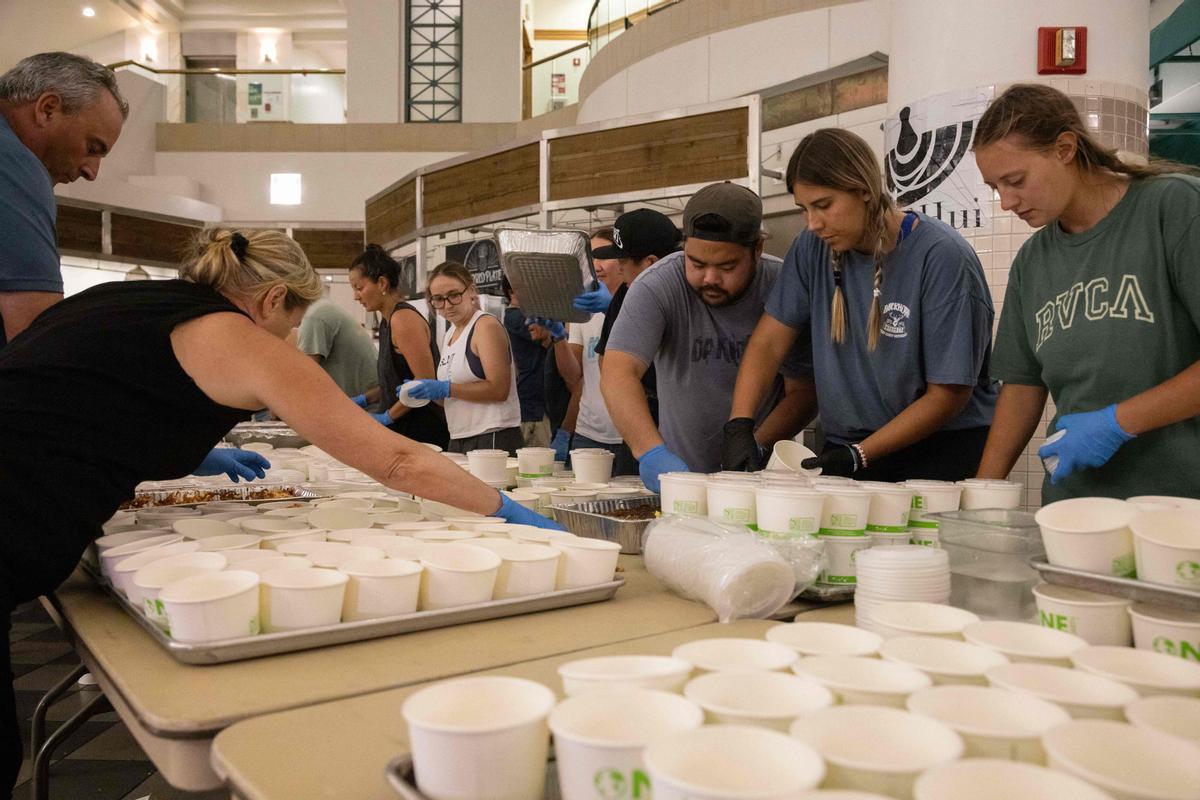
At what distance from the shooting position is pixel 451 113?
12242 mm

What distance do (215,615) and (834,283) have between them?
1645mm

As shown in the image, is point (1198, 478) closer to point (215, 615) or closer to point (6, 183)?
point (215, 615)

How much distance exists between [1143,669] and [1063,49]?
336 cm

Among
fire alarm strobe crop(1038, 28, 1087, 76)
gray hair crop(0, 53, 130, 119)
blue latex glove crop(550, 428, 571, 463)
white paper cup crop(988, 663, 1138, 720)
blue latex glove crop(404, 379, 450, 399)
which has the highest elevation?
fire alarm strobe crop(1038, 28, 1087, 76)

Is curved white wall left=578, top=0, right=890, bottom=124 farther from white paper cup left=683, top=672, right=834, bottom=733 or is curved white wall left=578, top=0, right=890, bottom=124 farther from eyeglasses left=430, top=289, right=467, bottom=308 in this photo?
white paper cup left=683, top=672, right=834, bottom=733

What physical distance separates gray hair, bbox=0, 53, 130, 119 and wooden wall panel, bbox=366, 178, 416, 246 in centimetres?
541

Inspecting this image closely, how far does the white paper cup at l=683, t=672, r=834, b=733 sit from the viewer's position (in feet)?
2.10

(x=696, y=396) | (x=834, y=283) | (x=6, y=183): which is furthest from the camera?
(x=696, y=396)

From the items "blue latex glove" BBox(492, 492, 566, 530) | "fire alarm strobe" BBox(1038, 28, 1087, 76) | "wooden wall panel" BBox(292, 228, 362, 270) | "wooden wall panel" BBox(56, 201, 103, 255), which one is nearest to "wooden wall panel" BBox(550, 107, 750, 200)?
"fire alarm strobe" BBox(1038, 28, 1087, 76)

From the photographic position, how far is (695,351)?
2.57 metres

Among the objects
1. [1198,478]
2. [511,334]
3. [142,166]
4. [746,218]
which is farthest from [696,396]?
[142,166]

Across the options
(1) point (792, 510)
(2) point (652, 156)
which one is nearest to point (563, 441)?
(2) point (652, 156)

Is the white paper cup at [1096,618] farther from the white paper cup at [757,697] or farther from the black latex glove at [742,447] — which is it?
the black latex glove at [742,447]

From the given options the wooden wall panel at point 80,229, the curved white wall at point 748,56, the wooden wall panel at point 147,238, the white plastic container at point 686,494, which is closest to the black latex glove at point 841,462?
the white plastic container at point 686,494
